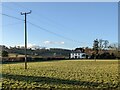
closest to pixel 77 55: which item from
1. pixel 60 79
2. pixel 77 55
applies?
pixel 77 55

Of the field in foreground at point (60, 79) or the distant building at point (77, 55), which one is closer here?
the field in foreground at point (60, 79)

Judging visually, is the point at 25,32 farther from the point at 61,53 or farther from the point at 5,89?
the point at 61,53

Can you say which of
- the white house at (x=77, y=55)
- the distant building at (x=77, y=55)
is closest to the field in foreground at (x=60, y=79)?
the white house at (x=77, y=55)

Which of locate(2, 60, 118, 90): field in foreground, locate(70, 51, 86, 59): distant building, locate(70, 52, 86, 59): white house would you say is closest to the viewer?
locate(2, 60, 118, 90): field in foreground

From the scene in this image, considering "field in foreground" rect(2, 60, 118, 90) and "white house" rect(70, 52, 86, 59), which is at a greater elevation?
"white house" rect(70, 52, 86, 59)

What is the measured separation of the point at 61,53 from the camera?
15438 centimetres

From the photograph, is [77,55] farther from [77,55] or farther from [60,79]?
[60,79]

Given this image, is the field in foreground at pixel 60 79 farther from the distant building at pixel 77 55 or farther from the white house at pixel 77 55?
the distant building at pixel 77 55

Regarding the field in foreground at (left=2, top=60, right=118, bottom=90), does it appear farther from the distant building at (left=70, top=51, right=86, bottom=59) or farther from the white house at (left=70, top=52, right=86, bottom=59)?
the distant building at (left=70, top=51, right=86, bottom=59)

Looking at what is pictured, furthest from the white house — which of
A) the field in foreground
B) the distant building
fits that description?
the field in foreground

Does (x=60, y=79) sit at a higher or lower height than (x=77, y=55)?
lower

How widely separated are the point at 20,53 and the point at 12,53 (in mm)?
4731

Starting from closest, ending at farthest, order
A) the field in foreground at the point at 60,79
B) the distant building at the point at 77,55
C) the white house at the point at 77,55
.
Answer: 1. the field in foreground at the point at 60,79
2. the white house at the point at 77,55
3. the distant building at the point at 77,55

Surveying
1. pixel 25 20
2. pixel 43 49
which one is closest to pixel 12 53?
pixel 43 49
